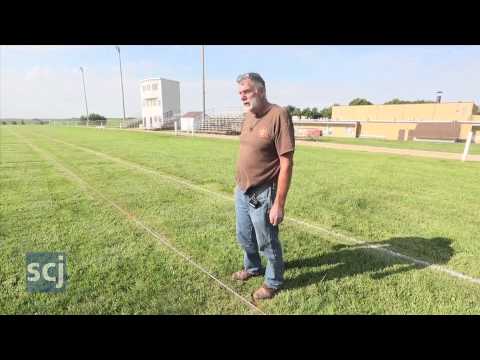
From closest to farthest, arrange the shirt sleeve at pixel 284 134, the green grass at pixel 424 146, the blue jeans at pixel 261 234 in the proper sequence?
the shirt sleeve at pixel 284 134 < the blue jeans at pixel 261 234 < the green grass at pixel 424 146

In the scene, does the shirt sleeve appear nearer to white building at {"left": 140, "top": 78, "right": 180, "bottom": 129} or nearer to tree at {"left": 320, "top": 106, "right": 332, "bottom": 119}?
white building at {"left": 140, "top": 78, "right": 180, "bottom": 129}

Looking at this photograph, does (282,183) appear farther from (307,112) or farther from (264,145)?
(307,112)

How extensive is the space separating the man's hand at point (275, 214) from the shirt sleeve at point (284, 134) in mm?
453

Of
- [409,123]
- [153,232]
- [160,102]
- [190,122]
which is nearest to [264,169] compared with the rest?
[153,232]

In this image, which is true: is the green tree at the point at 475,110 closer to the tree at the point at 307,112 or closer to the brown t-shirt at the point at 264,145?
the tree at the point at 307,112

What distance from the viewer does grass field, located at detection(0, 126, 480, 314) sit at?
2598 millimetres

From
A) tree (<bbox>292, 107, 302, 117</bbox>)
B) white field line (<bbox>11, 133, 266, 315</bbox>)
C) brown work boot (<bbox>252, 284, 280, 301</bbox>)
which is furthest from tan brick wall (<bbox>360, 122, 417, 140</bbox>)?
brown work boot (<bbox>252, 284, 280, 301</bbox>)

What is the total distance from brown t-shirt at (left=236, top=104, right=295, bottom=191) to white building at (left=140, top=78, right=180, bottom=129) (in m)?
46.3

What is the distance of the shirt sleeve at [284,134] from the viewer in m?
2.16

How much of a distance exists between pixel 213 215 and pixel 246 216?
2444 millimetres

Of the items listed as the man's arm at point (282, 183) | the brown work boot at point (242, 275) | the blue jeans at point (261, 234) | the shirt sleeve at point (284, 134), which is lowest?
the brown work boot at point (242, 275)

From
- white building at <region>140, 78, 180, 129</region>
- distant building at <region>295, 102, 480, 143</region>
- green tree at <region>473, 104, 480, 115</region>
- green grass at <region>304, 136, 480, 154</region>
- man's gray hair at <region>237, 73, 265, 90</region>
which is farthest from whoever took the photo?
white building at <region>140, 78, 180, 129</region>

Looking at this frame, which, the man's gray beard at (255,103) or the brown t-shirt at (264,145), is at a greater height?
the man's gray beard at (255,103)

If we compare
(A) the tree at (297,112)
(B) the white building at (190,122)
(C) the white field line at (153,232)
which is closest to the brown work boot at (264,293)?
(C) the white field line at (153,232)
